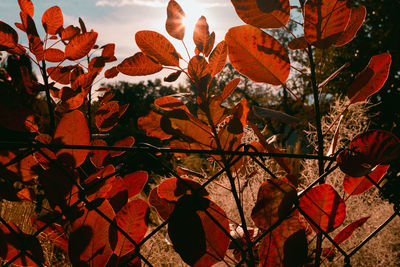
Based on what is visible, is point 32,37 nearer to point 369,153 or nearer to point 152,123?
point 152,123

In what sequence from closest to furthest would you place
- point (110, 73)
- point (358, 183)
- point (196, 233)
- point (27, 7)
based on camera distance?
point (196, 233) < point (358, 183) < point (27, 7) < point (110, 73)

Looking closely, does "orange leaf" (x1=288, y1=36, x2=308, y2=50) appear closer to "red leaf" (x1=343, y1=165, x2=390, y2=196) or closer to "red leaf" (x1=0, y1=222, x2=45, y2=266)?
"red leaf" (x1=343, y1=165, x2=390, y2=196)

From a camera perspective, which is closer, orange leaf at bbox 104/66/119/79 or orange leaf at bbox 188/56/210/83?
orange leaf at bbox 188/56/210/83

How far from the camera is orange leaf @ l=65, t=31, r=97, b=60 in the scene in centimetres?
61

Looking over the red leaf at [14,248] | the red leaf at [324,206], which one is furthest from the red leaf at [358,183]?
the red leaf at [14,248]

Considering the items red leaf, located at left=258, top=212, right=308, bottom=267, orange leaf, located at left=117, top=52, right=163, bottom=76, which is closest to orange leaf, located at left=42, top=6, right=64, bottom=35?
orange leaf, located at left=117, top=52, right=163, bottom=76

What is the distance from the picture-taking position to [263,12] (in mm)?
433

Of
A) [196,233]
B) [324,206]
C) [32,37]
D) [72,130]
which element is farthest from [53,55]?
[324,206]

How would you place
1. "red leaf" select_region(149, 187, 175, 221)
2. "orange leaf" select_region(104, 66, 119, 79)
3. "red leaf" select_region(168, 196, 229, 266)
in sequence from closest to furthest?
1. "red leaf" select_region(168, 196, 229, 266)
2. "red leaf" select_region(149, 187, 175, 221)
3. "orange leaf" select_region(104, 66, 119, 79)

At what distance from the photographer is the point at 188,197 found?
16.3 inches

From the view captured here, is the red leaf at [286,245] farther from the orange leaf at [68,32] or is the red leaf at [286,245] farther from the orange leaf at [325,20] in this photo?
the orange leaf at [68,32]

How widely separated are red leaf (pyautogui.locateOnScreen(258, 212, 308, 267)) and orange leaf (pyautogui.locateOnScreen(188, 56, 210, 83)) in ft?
0.85

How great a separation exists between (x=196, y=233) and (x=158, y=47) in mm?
294

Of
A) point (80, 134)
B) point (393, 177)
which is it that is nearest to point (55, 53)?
point (80, 134)
